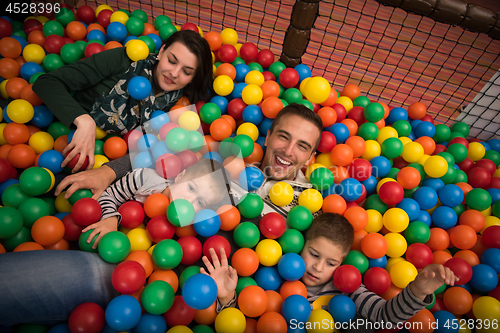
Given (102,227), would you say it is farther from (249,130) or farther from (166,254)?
(249,130)

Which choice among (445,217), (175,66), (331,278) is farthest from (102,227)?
(445,217)

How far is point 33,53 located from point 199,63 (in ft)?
3.58

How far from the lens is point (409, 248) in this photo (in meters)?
1.52

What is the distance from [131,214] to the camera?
1.32m

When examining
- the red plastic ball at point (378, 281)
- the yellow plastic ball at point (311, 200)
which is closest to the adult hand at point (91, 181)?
the yellow plastic ball at point (311, 200)

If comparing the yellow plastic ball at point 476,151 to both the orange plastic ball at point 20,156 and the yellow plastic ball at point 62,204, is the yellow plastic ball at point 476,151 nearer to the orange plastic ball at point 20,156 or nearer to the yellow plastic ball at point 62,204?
the yellow plastic ball at point 62,204

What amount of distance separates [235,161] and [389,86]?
2414 mm

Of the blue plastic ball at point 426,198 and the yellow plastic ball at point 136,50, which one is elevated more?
the yellow plastic ball at point 136,50

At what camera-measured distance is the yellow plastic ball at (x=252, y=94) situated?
1847mm

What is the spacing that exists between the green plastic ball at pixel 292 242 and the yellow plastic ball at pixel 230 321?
387 millimetres

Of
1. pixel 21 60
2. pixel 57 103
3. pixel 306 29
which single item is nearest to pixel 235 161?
pixel 57 103

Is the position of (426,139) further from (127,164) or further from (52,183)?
(52,183)

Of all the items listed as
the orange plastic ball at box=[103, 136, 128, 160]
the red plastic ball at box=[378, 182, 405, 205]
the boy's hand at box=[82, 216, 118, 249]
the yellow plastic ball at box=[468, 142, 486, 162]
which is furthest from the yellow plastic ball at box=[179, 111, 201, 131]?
the yellow plastic ball at box=[468, 142, 486, 162]

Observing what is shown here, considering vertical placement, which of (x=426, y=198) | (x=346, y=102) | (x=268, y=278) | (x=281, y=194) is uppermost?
(x=346, y=102)
